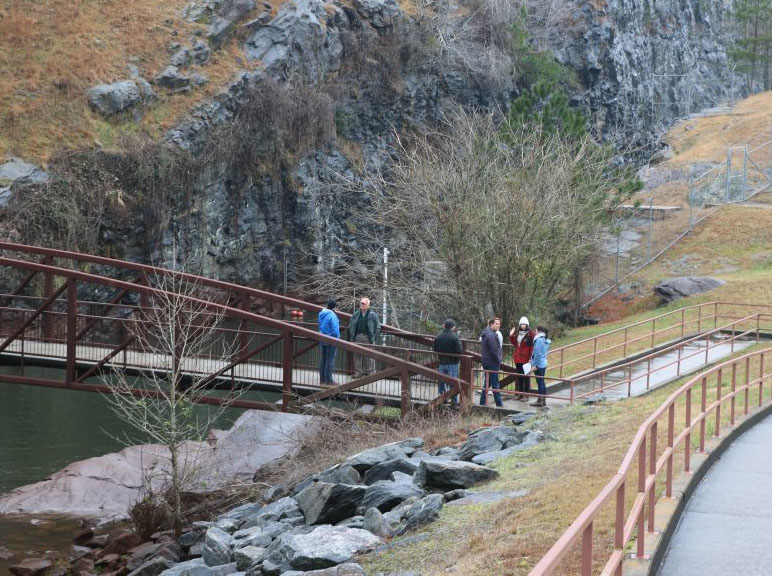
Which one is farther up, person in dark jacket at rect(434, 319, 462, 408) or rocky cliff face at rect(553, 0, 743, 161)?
rocky cliff face at rect(553, 0, 743, 161)

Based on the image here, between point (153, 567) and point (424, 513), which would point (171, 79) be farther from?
point (424, 513)

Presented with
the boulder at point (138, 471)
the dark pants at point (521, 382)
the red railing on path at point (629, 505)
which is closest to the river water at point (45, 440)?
the boulder at point (138, 471)

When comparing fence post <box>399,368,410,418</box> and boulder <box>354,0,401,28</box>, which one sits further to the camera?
boulder <box>354,0,401,28</box>

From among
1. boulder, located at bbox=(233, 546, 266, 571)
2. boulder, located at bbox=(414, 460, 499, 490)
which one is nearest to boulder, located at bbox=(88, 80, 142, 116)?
boulder, located at bbox=(233, 546, 266, 571)

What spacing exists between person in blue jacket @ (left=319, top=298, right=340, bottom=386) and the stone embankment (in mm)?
3484

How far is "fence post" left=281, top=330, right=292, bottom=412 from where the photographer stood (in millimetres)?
20016

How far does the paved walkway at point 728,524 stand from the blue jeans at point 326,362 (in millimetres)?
9873

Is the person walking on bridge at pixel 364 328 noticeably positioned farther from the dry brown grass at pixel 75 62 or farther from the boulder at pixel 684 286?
the dry brown grass at pixel 75 62

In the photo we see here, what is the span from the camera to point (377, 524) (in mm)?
11703

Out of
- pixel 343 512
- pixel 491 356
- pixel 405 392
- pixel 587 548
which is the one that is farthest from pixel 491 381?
pixel 587 548

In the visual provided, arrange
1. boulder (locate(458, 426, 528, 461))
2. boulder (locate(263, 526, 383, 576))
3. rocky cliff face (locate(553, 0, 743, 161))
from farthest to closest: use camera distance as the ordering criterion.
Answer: rocky cliff face (locate(553, 0, 743, 161)) → boulder (locate(458, 426, 528, 461)) → boulder (locate(263, 526, 383, 576))

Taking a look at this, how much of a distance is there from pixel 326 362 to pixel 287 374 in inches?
33.7

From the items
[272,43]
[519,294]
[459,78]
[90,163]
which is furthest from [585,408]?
[459,78]

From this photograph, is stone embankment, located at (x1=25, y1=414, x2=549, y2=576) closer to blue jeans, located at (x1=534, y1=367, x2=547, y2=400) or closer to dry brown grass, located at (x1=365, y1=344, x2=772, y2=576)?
dry brown grass, located at (x1=365, y1=344, x2=772, y2=576)
